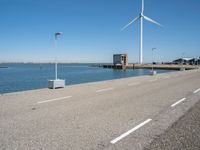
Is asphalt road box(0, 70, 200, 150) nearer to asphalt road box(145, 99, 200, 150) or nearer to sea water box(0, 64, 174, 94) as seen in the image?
asphalt road box(145, 99, 200, 150)

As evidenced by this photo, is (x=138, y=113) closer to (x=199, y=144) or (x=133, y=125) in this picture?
(x=133, y=125)

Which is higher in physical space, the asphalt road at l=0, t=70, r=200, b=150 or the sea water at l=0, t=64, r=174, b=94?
the asphalt road at l=0, t=70, r=200, b=150

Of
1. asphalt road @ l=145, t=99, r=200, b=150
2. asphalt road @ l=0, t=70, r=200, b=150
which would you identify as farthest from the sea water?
asphalt road @ l=145, t=99, r=200, b=150

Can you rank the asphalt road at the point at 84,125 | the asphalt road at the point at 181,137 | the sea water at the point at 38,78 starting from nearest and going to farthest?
the asphalt road at the point at 181,137 < the asphalt road at the point at 84,125 < the sea water at the point at 38,78

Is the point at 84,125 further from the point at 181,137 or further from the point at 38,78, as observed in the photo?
the point at 38,78

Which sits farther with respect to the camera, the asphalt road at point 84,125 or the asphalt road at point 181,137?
the asphalt road at point 84,125

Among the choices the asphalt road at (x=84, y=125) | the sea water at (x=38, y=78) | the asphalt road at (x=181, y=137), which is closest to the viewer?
A: the asphalt road at (x=181, y=137)

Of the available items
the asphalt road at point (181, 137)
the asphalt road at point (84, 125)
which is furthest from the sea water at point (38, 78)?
the asphalt road at point (181, 137)

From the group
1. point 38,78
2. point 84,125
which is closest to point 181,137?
point 84,125

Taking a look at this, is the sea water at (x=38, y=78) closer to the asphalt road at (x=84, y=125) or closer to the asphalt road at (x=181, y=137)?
the asphalt road at (x=84, y=125)

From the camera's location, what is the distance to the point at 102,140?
5.27 m

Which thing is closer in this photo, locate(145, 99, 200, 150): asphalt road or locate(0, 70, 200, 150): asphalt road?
locate(145, 99, 200, 150): asphalt road

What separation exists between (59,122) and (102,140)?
2102 millimetres

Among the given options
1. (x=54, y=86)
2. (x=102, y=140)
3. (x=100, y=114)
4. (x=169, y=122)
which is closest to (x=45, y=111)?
(x=100, y=114)
